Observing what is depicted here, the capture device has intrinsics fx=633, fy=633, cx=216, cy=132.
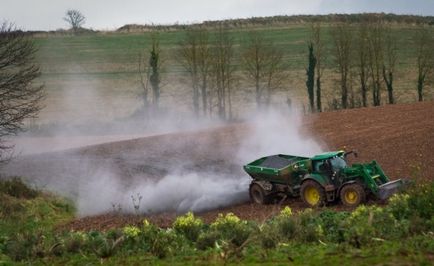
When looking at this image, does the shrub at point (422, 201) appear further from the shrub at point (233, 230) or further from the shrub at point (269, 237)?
the shrub at point (233, 230)

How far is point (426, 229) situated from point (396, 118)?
26047 millimetres

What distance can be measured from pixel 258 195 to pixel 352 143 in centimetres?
1127

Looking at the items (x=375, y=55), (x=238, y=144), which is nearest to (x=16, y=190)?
(x=238, y=144)

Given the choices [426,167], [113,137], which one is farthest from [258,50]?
[426,167]

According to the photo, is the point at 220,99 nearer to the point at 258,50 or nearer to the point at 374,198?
the point at 258,50

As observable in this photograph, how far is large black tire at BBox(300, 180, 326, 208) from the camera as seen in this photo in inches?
754

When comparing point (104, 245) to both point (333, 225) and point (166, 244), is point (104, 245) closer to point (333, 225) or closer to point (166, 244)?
point (166, 244)

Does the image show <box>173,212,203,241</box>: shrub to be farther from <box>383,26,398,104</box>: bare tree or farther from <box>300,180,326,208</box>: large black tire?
<box>383,26,398,104</box>: bare tree

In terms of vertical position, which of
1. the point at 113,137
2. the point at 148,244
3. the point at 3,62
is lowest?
the point at 113,137

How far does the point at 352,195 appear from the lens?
1853 cm

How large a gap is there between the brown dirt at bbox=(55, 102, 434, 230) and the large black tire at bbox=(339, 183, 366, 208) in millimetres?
338

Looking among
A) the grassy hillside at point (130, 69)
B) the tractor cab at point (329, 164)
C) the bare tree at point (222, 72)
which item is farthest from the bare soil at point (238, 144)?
the grassy hillside at point (130, 69)

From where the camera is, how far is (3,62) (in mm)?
29344

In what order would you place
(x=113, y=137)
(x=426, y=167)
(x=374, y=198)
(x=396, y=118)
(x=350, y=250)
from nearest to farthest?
(x=350, y=250), (x=374, y=198), (x=426, y=167), (x=396, y=118), (x=113, y=137)
